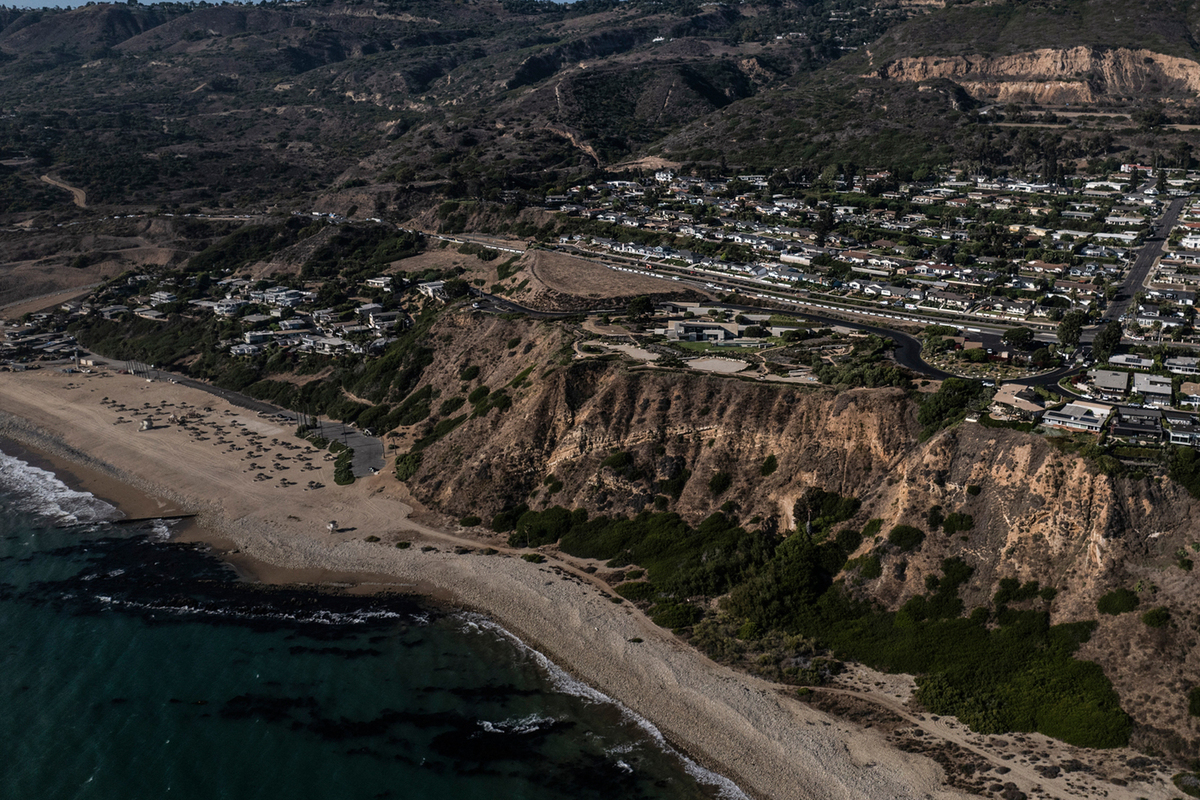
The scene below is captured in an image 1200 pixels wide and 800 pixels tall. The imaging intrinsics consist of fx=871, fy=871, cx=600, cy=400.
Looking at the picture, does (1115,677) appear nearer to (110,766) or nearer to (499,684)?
(499,684)

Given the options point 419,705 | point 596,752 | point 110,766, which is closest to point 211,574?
point 110,766

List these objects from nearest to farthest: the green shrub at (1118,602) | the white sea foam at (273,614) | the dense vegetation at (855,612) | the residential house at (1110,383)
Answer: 1. the dense vegetation at (855,612)
2. the green shrub at (1118,602)
3. the residential house at (1110,383)
4. the white sea foam at (273,614)

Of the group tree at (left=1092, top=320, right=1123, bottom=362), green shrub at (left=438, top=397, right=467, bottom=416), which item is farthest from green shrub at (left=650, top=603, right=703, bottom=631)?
tree at (left=1092, top=320, right=1123, bottom=362)

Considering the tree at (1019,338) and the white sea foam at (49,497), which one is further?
the white sea foam at (49,497)

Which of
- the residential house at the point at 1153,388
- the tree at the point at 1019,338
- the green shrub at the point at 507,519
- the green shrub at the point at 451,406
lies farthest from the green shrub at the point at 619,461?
the residential house at the point at 1153,388

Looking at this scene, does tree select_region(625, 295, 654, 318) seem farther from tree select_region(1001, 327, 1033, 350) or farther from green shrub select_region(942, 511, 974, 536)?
green shrub select_region(942, 511, 974, 536)

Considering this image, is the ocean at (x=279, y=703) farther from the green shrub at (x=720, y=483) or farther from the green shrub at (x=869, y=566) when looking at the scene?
the green shrub at (x=720, y=483)

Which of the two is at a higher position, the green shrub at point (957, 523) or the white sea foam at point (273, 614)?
the green shrub at point (957, 523)

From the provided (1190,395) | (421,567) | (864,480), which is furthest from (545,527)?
(1190,395)
